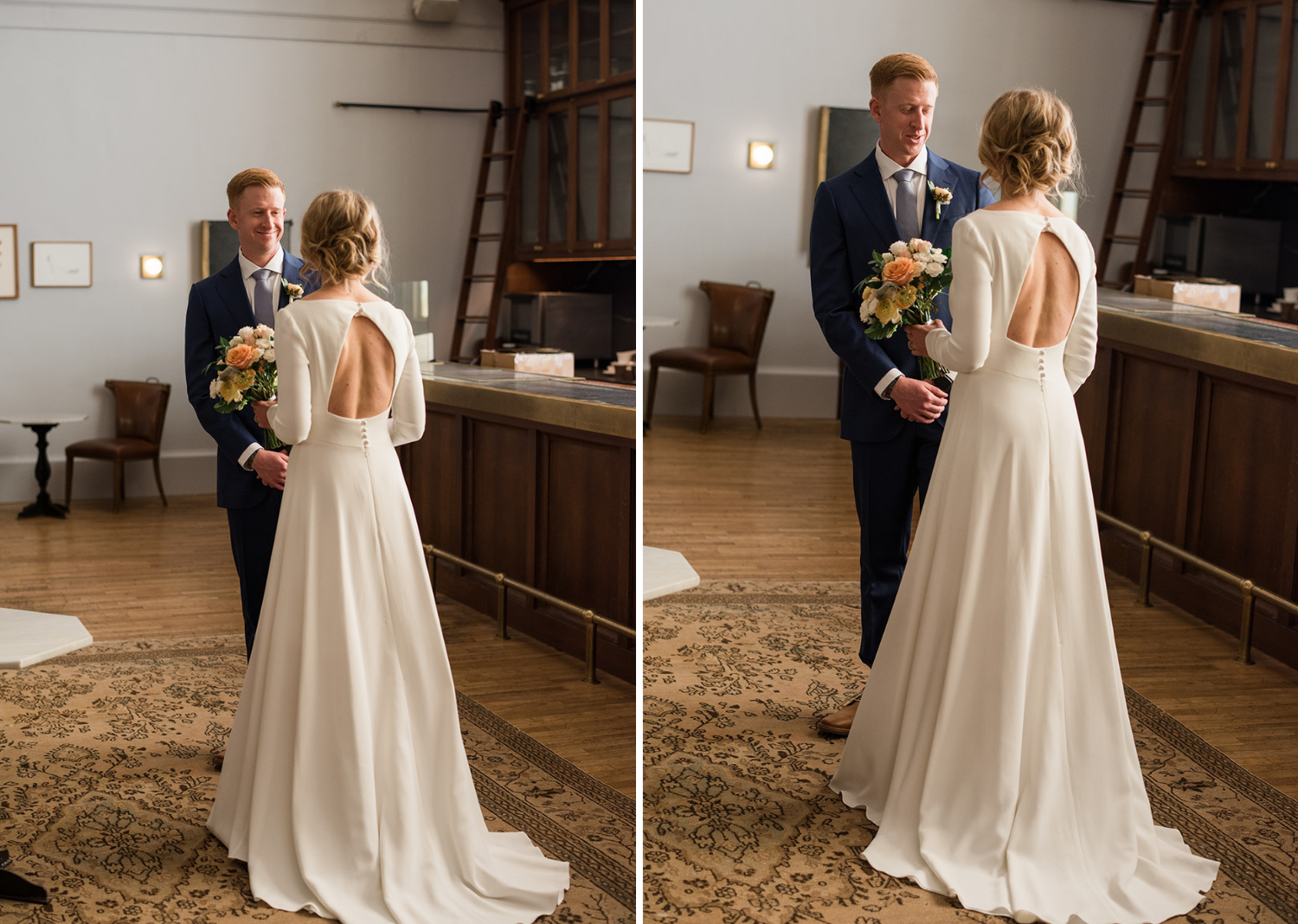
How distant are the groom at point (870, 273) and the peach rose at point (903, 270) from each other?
0.91 feet

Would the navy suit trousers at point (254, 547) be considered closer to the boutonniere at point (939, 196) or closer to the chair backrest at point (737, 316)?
the boutonniere at point (939, 196)

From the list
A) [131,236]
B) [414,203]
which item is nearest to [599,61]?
[414,203]

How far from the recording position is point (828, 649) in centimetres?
423

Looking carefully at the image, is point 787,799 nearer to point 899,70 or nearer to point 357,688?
point 357,688

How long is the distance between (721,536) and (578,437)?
6.00 feet

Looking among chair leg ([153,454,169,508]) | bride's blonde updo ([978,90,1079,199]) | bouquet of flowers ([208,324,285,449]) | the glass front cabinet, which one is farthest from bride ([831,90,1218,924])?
chair leg ([153,454,169,508])

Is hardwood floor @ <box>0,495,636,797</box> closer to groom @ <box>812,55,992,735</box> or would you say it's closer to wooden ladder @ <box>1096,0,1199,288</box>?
groom @ <box>812,55,992,735</box>

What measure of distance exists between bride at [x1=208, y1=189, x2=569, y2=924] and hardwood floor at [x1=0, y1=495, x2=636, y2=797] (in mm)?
378

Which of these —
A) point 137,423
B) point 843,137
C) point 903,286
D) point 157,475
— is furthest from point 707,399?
point 903,286

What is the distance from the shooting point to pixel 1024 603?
255 centimetres

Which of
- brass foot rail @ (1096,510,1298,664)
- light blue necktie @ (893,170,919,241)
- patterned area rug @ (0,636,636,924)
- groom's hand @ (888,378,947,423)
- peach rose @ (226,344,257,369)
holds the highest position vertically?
light blue necktie @ (893,170,919,241)

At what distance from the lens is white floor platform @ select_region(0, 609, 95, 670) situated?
9.01 ft

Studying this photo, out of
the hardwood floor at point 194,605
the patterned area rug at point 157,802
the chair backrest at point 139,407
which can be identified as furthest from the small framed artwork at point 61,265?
the patterned area rug at point 157,802

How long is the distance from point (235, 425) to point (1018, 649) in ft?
6.83
